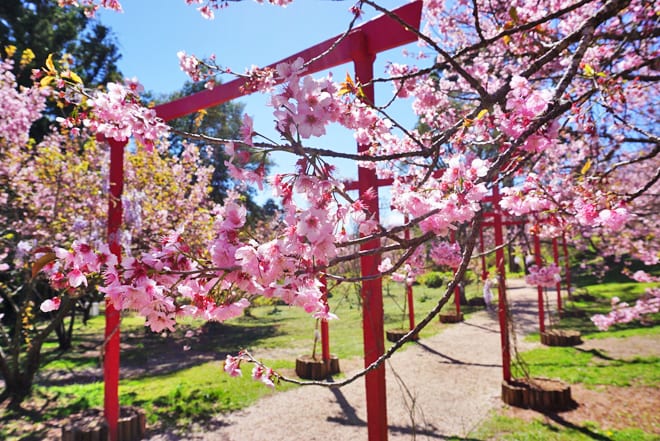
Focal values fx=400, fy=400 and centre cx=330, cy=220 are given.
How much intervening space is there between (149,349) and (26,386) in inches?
141

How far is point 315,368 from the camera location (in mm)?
6211

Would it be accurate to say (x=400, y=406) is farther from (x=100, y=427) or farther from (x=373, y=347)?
(x=100, y=427)

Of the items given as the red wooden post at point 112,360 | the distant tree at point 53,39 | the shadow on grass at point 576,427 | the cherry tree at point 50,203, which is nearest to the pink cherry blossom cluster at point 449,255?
the shadow on grass at point 576,427

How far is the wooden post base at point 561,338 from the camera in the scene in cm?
782

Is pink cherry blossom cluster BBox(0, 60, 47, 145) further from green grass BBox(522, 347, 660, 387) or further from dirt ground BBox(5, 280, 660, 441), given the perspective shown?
green grass BBox(522, 347, 660, 387)

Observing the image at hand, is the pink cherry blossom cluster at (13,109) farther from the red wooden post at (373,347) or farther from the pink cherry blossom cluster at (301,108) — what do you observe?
the pink cherry blossom cluster at (301,108)

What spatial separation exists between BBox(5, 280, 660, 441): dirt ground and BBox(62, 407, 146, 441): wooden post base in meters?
0.34

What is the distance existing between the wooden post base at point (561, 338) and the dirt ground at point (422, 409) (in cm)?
52

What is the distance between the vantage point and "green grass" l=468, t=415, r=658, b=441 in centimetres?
401

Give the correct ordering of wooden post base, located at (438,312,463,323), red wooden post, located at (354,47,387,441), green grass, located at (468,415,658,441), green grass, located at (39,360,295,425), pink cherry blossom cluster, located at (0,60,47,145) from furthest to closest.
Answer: wooden post base, located at (438,312,463,323) → pink cherry blossom cluster, located at (0,60,47,145) → green grass, located at (39,360,295,425) → green grass, located at (468,415,658,441) → red wooden post, located at (354,47,387,441)

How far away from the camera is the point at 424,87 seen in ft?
13.7

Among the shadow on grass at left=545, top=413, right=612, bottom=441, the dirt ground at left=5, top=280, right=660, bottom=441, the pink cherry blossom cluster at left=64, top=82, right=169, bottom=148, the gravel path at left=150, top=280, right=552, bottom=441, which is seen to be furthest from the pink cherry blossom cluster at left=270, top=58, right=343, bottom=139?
the shadow on grass at left=545, top=413, right=612, bottom=441

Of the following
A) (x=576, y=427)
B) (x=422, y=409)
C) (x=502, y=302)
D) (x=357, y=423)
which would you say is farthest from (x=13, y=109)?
(x=576, y=427)

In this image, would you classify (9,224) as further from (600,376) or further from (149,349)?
(600,376)
